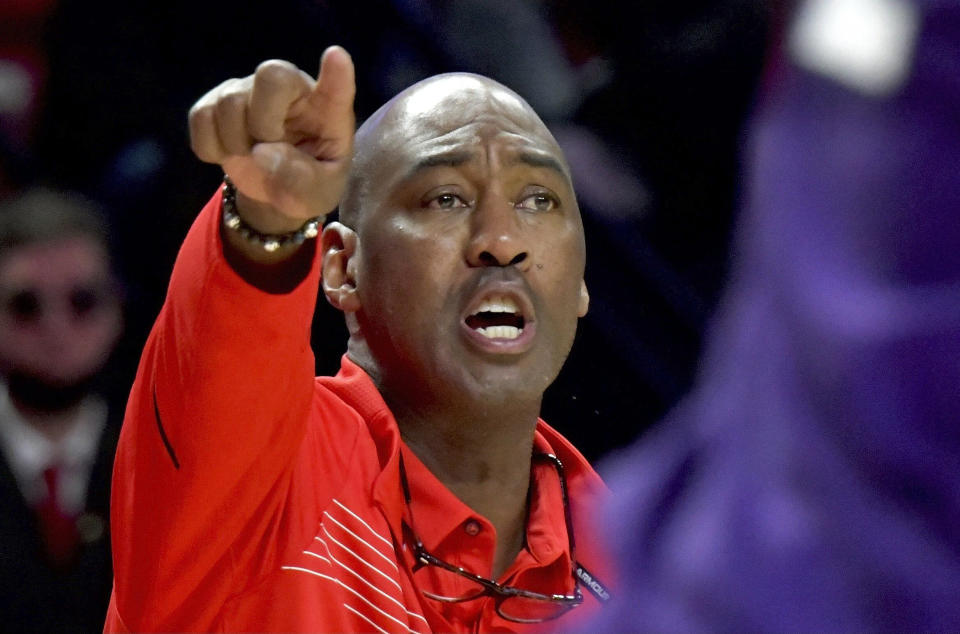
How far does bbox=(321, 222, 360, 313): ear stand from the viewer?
7.46 ft

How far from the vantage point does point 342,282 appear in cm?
231

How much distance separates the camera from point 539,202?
2.25 metres

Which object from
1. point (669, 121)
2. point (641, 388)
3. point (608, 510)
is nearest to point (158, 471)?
point (608, 510)

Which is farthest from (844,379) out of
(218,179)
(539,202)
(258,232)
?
(218,179)

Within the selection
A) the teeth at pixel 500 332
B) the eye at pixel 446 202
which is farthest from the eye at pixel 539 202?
the teeth at pixel 500 332

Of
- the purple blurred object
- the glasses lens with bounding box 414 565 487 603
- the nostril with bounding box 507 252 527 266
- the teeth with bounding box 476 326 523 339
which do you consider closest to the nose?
the nostril with bounding box 507 252 527 266

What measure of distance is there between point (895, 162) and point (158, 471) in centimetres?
119

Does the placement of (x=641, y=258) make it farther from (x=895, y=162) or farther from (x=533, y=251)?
(x=895, y=162)

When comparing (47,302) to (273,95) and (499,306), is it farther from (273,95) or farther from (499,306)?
(273,95)

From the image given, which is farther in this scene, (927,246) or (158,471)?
(158,471)

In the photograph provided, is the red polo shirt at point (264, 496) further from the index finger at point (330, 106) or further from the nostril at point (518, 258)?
the nostril at point (518, 258)

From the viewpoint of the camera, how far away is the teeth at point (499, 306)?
209 centimetres

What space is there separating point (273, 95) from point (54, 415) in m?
1.45

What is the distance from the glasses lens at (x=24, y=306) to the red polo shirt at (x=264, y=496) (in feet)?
2.80
